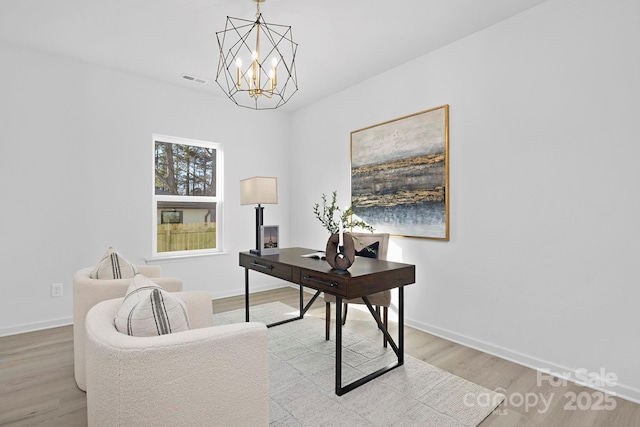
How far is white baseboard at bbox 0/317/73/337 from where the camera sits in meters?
3.07

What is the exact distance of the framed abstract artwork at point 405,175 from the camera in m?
3.08

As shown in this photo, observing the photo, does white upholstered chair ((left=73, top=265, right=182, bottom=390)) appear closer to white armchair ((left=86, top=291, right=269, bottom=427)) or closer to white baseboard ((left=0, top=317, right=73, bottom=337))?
white armchair ((left=86, top=291, right=269, bottom=427))

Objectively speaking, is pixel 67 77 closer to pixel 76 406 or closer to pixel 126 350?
pixel 76 406

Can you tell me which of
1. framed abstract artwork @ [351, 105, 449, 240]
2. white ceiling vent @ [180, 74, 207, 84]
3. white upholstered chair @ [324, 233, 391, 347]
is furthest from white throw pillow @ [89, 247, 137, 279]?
framed abstract artwork @ [351, 105, 449, 240]

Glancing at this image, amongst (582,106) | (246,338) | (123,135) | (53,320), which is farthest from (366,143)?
(53,320)

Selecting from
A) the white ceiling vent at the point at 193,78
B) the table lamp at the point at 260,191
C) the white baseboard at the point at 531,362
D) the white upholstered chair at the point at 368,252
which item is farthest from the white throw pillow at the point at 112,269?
the white baseboard at the point at 531,362

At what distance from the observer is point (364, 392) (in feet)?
6.93

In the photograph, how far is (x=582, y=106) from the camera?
89.0 inches

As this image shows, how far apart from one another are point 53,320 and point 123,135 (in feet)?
6.51

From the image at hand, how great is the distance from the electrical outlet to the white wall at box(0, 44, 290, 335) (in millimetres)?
39

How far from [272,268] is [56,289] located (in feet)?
7.45

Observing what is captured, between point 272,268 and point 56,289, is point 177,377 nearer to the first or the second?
point 272,268

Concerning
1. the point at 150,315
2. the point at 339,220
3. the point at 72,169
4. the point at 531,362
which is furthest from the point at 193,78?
the point at 531,362

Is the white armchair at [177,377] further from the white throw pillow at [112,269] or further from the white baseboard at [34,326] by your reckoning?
the white baseboard at [34,326]
